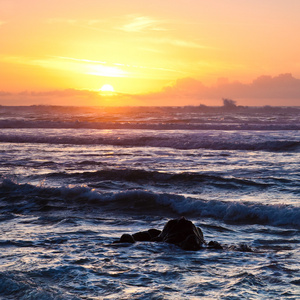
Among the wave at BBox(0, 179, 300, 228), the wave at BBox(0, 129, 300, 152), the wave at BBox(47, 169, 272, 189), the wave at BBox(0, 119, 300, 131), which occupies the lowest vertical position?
the wave at BBox(0, 179, 300, 228)

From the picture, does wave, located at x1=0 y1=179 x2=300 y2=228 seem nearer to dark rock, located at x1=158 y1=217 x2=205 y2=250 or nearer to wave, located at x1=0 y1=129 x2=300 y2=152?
dark rock, located at x1=158 y1=217 x2=205 y2=250

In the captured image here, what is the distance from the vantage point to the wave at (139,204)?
10.1 metres

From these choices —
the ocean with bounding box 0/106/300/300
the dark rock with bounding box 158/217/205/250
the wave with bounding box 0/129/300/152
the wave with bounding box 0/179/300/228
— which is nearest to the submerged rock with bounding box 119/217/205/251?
the dark rock with bounding box 158/217/205/250

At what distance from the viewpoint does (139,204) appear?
465 inches

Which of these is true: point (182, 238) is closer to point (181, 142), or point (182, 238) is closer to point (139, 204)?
point (139, 204)

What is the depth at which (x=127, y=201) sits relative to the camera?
478 inches

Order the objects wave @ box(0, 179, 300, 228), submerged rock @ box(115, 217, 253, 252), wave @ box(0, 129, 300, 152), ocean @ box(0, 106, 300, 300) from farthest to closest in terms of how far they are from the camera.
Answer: wave @ box(0, 129, 300, 152)
wave @ box(0, 179, 300, 228)
submerged rock @ box(115, 217, 253, 252)
ocean @ box(0, 106, 300, 300)

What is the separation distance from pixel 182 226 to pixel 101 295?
8.82 ft

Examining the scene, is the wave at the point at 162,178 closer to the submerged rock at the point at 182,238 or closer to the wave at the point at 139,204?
the wave at the point at 139,204

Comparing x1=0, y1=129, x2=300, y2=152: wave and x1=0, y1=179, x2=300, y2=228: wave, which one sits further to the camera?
x1=0, y1=129, x2=300, y2=152: wave

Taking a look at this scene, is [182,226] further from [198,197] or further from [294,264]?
[198,197]

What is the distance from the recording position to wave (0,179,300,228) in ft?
33.2

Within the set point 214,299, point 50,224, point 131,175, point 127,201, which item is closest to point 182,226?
point 214,299

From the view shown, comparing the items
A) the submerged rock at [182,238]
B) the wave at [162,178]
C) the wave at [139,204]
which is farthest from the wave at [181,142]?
the submerged rock at [182,238]
